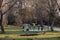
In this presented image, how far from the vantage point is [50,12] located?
45781 millimetres

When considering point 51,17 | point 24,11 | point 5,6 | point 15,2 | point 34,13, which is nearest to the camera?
point 15,2

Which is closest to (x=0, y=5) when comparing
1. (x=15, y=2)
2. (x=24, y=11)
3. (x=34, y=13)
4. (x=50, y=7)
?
(x=15, y=2)

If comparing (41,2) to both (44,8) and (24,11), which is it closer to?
(44,8)

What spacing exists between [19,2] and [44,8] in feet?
42.7

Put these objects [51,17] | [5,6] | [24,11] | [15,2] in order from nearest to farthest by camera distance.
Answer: [15,2] < [5,6] < [24,11] < [51,17]

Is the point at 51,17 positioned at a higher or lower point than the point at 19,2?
lower

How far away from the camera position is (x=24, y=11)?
43125 millimetres

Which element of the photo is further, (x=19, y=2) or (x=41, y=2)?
(x=41, y=2)

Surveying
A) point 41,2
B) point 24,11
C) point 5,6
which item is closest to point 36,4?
point 41,2

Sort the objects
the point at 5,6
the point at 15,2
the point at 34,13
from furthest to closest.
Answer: the point at 34,13
the point at 5,6
the point at 15,2

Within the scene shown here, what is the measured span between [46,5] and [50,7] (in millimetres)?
3110

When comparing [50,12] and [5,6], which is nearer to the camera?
[5,6]

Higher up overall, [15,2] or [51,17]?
[15,2]

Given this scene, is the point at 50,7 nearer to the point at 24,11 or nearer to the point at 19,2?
the point at 24,11
